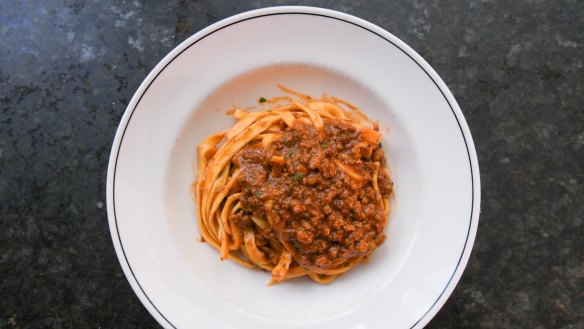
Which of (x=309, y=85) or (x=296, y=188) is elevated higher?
(x=309, y=85)

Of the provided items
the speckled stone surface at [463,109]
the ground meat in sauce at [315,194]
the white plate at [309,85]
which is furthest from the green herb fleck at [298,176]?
the speckled stone surface at [463,109]

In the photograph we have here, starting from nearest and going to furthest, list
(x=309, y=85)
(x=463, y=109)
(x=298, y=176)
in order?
(x=298, y=176) → (x=309, y=85) → (x=463, y=109)

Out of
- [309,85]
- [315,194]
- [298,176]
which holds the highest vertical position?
[309,85]

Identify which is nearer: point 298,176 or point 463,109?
point 298,176

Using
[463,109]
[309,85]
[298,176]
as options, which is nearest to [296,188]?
[298,176]

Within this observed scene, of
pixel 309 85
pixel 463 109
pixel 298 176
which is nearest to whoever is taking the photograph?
pixel 298 176

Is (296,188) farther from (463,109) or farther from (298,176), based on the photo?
(463,109)

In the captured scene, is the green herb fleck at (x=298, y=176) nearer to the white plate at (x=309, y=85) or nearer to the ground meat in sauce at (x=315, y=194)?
the ground meat in sauce at (x=315, y=194)

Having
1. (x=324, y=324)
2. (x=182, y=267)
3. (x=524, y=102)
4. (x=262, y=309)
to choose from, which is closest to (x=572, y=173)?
(x=524, y=102)
